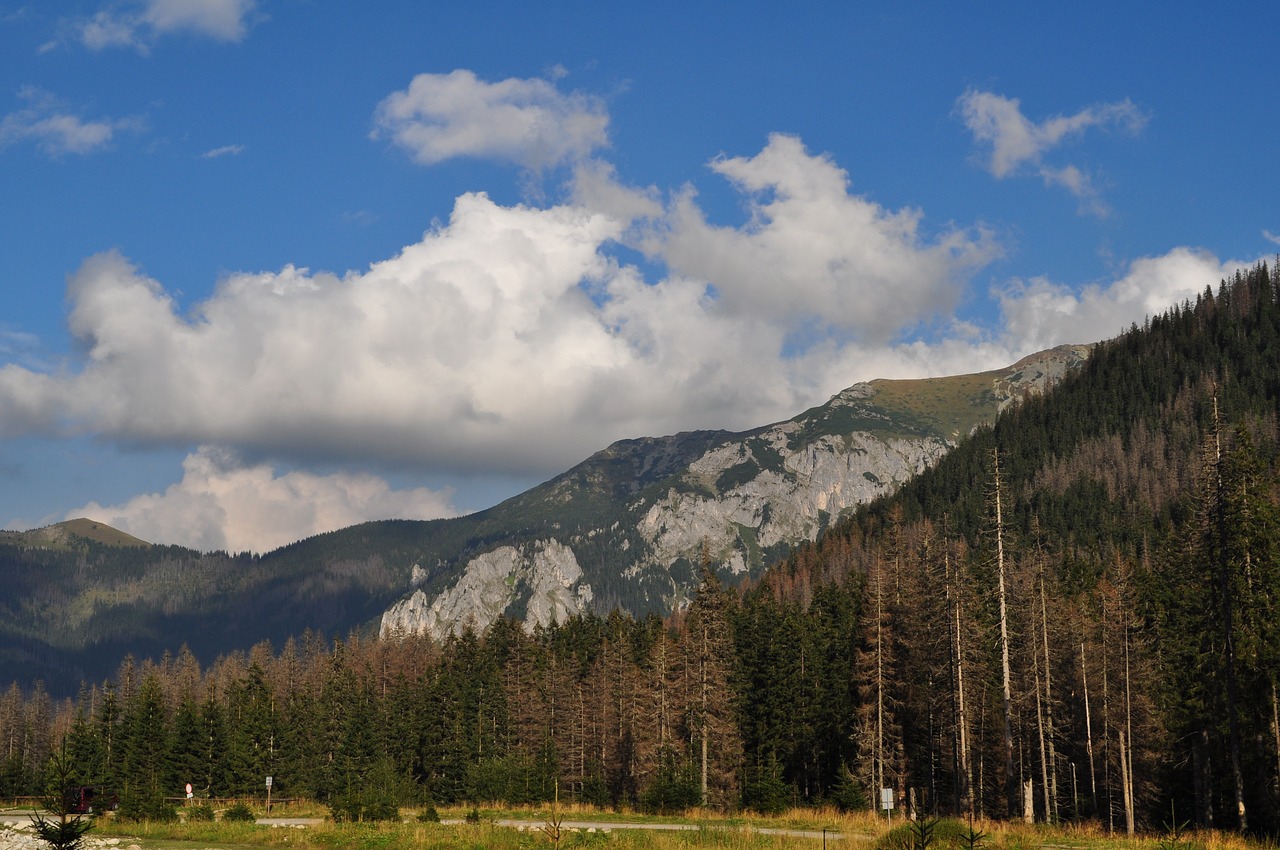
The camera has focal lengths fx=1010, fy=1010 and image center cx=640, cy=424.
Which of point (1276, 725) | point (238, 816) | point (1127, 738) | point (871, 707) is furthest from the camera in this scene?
point (871, 707)

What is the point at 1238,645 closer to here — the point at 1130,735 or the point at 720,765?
the point at 1130,735

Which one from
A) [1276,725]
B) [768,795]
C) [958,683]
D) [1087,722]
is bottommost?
[768,795]

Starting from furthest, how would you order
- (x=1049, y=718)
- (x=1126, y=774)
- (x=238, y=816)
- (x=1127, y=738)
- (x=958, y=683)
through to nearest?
1. (x=1049, y=718)
2. (x=1127, y=738)
3. (x=1126, y=774)
4. (x=958, y=683)
5. (x=238, y=816)

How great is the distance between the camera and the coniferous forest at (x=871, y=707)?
152 feet

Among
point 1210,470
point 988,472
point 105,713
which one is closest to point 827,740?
point 988,472

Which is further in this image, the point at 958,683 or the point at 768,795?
the point at 958,683

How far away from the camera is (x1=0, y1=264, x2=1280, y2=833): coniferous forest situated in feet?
152

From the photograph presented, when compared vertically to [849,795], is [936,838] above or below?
above

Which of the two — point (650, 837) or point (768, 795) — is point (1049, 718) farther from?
point (650, 837)

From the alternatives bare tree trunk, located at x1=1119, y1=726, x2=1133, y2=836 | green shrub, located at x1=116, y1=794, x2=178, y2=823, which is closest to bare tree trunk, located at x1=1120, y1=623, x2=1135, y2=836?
bare tree trunk, located at x1=1119, y1=726, x2=1133, y2=836

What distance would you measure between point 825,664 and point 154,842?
49.8 metres

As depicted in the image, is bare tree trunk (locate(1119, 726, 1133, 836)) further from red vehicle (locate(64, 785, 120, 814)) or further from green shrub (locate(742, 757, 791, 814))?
red vehicle (locate(64, 785, 120, 814))

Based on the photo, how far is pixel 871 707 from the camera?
61531 mm

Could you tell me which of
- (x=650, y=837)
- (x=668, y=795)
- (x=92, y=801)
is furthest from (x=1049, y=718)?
(x=92, y=801)
